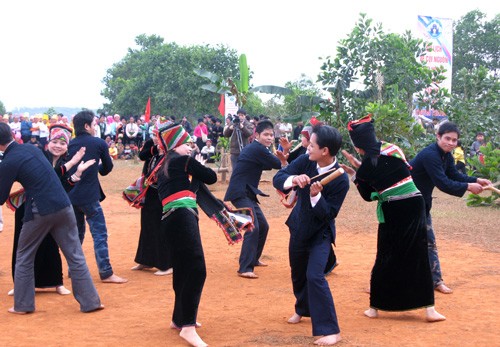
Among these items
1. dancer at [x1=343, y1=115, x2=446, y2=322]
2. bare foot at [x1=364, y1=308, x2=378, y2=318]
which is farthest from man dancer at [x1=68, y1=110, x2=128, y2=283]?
dancer at [x1=343, y1=115, x2=446, y2=322]

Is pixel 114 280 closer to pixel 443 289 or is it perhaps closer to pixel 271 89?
pixel 443 289

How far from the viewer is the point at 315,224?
19.5ft

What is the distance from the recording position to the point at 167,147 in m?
6.11

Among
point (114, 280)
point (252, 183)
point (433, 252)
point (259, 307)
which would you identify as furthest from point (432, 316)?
point (114, 280)

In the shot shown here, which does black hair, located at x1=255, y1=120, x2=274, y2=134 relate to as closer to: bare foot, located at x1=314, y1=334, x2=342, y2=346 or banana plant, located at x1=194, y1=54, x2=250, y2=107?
bare foot, located at x1=314, y1=334, x2=342, y2=346

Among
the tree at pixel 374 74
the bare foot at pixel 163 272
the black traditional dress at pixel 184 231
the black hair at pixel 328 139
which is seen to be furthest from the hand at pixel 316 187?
the tree at pixel 374 74

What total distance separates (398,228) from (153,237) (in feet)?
11.7

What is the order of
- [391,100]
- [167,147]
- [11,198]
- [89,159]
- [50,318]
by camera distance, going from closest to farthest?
[167,147], [50,318], [11,198], [89,159], [391,100]

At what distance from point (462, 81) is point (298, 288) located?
15.4 meters

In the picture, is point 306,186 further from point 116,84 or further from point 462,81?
point 116,84

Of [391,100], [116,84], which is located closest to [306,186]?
[391,100]

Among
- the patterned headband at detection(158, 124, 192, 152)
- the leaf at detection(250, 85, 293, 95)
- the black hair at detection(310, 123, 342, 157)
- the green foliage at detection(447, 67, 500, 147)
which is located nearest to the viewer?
the black hair at detection(310, 123, 342, 157)

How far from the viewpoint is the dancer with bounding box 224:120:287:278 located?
848cm

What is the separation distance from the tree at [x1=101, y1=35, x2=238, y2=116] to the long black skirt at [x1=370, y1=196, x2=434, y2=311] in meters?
31.3
